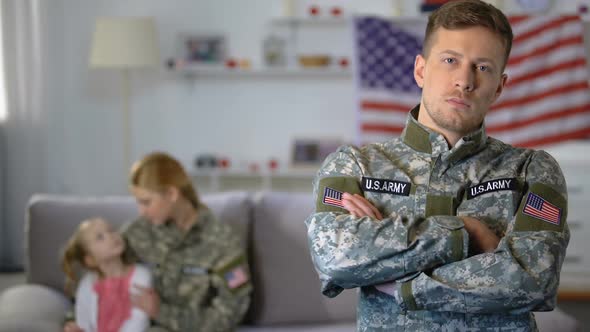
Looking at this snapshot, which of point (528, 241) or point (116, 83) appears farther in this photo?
point (116, 83)

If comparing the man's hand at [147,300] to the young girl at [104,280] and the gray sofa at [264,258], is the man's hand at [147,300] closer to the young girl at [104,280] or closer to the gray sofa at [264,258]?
the young girl at [104,280]

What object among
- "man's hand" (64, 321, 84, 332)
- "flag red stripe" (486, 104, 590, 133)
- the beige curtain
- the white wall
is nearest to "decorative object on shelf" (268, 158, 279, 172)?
the white wall

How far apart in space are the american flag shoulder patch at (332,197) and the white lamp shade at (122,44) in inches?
144

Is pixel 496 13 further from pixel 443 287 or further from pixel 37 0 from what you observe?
pixel 37 0

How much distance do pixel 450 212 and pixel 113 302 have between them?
1461mm

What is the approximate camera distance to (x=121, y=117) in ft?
18.1

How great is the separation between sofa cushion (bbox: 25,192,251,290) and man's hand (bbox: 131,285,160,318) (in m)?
0.31

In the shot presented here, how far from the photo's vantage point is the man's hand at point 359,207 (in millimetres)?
1418

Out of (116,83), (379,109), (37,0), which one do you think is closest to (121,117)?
(116,83)

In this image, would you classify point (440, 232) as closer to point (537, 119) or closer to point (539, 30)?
point (537, 119)

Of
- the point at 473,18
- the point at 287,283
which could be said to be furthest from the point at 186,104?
the point at 473,18

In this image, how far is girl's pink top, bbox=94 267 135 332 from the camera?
2.52 meters

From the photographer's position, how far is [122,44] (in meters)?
4.91

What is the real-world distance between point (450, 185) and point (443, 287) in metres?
0.20
